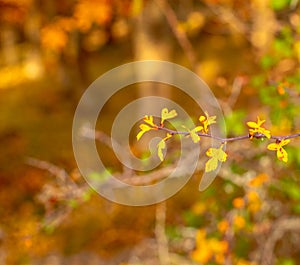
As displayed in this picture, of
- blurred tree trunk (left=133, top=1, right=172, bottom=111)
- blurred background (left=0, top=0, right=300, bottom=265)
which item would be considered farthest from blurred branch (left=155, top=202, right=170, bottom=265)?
blurred tree trunk (left=133, top=1, right=172, bottom=111)

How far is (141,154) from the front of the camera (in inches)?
195

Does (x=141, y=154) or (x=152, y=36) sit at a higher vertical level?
(x=152, y=36)

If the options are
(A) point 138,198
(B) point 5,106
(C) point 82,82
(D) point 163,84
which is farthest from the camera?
(B) point 5,106

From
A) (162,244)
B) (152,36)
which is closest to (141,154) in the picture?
(162,244)

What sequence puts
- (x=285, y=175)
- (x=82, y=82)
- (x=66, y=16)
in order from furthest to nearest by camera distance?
(x=82, y=82)
(x=66, y=16)
(x=285, y=175)

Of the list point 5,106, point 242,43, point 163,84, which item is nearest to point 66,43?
point 5,106

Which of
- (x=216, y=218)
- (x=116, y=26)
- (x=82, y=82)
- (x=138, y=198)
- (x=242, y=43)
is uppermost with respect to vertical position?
(x=116, y=26)

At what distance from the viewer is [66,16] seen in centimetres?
1461

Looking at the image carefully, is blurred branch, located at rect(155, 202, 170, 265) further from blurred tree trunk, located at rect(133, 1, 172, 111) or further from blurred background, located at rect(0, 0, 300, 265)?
blurred tree trunk, located at rect(133, 1, 172, 111)

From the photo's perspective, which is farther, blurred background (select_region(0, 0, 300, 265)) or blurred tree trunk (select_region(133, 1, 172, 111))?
blurred tree trunk (select_region(133, 1, 172, 111))

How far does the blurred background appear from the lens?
412 cm

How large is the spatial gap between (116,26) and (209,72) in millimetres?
8322

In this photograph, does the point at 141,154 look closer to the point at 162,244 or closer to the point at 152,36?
the point at 162,244

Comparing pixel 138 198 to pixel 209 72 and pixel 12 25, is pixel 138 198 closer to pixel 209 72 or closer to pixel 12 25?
pixel 209 72
